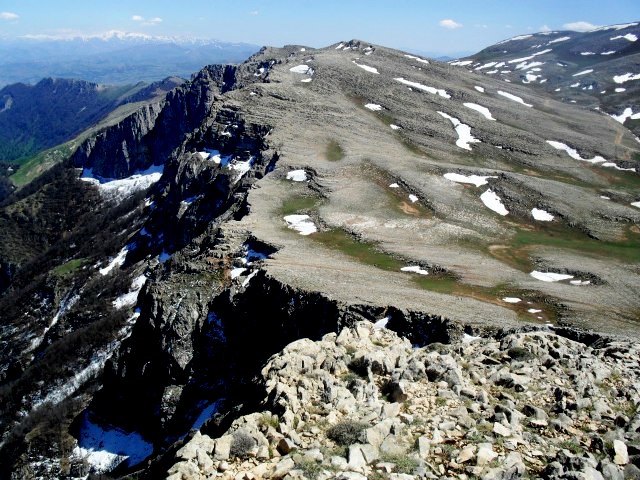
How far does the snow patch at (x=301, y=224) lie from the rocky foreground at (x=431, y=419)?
128 feet

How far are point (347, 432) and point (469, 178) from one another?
242 ft

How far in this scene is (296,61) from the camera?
497 feet

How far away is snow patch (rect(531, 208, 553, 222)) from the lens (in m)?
72.9

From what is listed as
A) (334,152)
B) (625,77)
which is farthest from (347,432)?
(625,77)

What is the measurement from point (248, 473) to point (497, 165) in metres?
93.4

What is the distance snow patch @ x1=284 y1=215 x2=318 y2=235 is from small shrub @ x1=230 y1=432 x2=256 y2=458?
45.0 m

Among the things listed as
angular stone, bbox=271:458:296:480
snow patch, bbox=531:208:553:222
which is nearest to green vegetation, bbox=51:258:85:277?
snow patch, bbox=531:208:553:222

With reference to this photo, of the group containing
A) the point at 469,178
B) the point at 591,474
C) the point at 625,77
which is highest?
the point at 625,77

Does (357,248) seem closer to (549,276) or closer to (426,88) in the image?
(549,276)

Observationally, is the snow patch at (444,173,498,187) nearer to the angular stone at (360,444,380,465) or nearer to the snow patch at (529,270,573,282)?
the snow patch at (529,270,573,282)

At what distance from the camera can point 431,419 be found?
15961 mm

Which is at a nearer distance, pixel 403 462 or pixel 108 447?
pixel 403 462

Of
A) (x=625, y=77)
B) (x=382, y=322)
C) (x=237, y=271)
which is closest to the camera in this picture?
(x=382, y=322)

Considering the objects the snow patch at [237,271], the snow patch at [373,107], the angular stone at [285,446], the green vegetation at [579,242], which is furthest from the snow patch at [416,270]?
the snow patch at [373,107]
